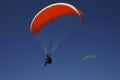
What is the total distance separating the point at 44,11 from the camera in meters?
40.7

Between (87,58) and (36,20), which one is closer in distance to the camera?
(36,20)

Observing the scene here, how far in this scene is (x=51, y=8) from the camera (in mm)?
40281

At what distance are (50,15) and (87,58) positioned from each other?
70.2 feet

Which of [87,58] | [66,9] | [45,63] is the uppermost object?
[87,58]

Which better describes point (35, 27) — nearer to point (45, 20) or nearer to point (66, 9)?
point (45, 20)

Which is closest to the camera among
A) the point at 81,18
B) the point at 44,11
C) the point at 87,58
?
the point at 81,18

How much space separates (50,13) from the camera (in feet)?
135

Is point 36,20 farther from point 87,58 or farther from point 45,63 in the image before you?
point 87,58

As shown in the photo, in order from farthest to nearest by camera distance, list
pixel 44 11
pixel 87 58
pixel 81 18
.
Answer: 1. pixel 87 58
2. pixel 44 11
3. pixel 81 18

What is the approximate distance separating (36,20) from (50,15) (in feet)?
4.61

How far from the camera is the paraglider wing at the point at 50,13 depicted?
130 ft

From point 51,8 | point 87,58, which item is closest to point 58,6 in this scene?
point 51,8

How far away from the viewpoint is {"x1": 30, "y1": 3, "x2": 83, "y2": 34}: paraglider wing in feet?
130

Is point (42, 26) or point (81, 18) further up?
point (42, 26)
